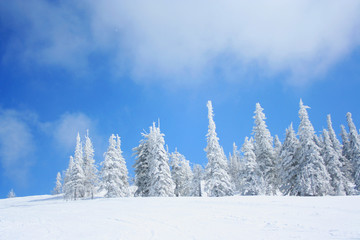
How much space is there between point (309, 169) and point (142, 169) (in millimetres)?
24287

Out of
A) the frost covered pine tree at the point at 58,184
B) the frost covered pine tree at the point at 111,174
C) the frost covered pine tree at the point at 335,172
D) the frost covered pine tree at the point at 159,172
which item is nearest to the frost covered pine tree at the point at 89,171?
the frost covered pine tree at the point at 111,174

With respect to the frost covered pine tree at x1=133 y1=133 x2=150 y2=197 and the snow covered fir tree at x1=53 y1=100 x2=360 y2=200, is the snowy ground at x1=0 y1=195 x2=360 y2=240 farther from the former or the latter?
the frost covered pine tree at x1=133 y1=133 x2=150 y2=197

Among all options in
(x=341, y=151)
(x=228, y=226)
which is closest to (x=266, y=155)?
(x=341, y=151)

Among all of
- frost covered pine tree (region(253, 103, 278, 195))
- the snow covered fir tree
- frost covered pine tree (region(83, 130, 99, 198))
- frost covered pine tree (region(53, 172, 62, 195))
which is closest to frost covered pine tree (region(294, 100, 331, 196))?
the snow covered fir tree

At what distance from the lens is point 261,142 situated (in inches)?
1508

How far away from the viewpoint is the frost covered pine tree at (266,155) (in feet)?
124

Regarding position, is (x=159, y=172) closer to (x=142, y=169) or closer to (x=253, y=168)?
(x=142, y=169)

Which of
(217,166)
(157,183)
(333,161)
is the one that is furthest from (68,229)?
(333,161)

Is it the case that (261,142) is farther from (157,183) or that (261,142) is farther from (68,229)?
(68,229)

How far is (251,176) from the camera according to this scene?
36375mm

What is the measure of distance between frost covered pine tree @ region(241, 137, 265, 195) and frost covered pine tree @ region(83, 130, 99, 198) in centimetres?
2769

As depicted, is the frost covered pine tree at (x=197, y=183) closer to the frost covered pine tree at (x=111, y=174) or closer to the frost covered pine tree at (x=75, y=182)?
the frost covered pine tree at (x=111, y=174)

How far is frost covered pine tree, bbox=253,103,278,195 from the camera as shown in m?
37.8

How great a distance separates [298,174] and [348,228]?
2637 centimetres
